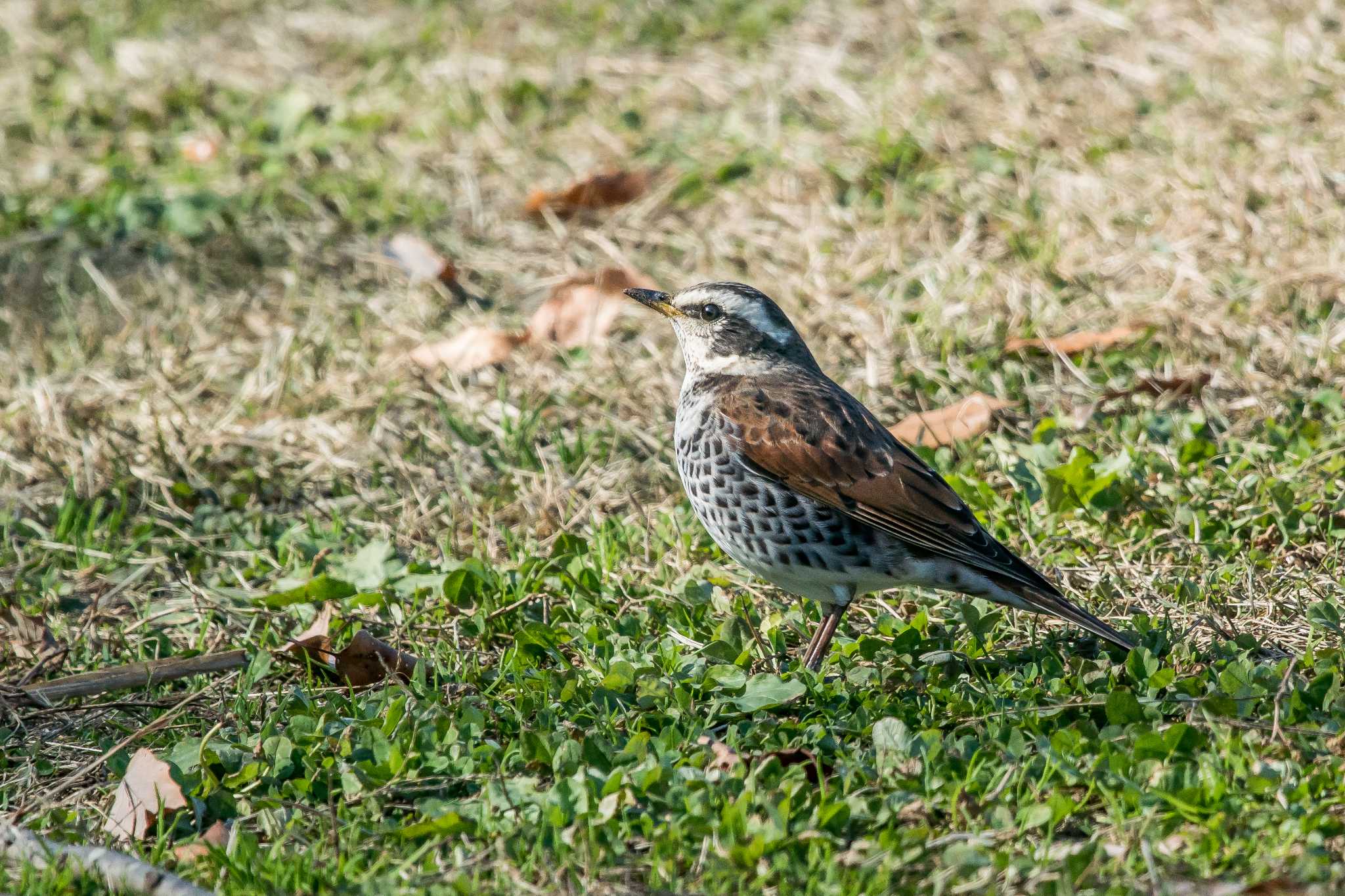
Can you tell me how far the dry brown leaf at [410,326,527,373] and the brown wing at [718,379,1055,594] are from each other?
2.10m

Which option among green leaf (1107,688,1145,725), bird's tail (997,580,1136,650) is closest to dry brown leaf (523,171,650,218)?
bird's tail (997,580,1136,650)

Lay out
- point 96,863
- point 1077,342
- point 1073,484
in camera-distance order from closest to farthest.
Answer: point 96,863, point 1073,484, point 1077,342

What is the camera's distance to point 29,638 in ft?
17.5

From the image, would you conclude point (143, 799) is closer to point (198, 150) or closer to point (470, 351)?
point (470, 351)

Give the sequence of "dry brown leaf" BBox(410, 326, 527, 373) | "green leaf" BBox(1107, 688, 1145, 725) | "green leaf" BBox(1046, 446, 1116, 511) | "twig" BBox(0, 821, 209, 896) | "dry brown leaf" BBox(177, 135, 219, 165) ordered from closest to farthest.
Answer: "twig" BBox(0, 821, 209, 896), "green leaf" BBox(1107, 688, 1145, 725), "green leaf" BBox(1046, 446, 1116, 511), "dry brown leaf" BBox(410, 326, 527, 373), "dry brown leaf" BBox(177, 135, 219, 165)

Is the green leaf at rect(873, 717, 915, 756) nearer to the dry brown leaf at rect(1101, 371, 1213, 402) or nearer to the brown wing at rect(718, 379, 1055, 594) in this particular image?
the brown wing at rect(718, 379, 1055, 594)

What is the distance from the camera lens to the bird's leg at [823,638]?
191 inches

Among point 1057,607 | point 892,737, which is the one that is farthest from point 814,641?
point 892,737

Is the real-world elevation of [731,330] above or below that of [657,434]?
above

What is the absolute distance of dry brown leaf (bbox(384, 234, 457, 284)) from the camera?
8055mm

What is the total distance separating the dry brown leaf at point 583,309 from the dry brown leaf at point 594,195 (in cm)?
99

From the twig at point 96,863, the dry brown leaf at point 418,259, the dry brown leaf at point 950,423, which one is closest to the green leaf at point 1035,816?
the twig at point 96,863

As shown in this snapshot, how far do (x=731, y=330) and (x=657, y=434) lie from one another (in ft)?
3.03

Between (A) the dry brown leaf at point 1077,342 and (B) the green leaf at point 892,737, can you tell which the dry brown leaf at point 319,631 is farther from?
(A) the dry brown leaf at point 1077,342
